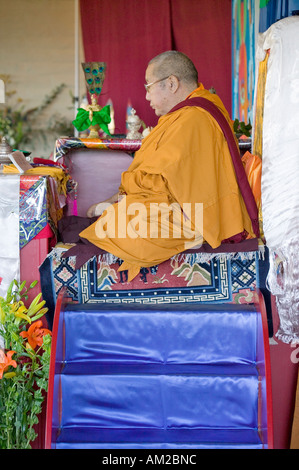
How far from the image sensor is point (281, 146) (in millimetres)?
1994

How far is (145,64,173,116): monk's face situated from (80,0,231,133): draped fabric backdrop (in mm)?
3147

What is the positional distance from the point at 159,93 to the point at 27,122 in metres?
4.09

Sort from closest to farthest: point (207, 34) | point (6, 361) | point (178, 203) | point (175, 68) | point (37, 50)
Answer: point (6, 361) → point (178, 203) → point (175, 68) → point (207, 34) → point (37, 50)

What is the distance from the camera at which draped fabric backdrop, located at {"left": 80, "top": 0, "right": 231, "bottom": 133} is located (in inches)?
223

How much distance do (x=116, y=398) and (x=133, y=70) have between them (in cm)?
450

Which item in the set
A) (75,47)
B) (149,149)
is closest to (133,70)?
(75,47)

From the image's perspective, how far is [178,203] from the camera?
214 centimetres

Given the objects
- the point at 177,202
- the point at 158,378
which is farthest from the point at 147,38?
the point at 158,378

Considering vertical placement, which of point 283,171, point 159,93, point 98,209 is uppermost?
point 159,93

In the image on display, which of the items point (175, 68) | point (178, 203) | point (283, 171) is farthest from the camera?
point (175, 68)

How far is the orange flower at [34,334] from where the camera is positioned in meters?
1.99

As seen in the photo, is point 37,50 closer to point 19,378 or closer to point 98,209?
point 98,209

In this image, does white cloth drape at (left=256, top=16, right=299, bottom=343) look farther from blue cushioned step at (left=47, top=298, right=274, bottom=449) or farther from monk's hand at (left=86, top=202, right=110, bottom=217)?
monk's hand at (left=86, top=202, right=110, bottom=217)
